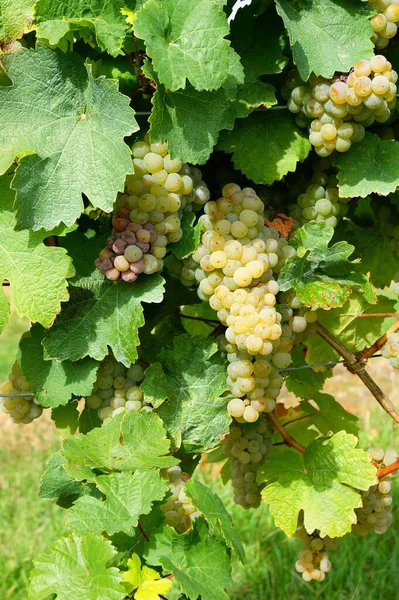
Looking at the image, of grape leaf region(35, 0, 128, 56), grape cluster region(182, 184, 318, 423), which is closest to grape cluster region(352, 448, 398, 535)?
grape cluster region(182, 184, 318, 423)

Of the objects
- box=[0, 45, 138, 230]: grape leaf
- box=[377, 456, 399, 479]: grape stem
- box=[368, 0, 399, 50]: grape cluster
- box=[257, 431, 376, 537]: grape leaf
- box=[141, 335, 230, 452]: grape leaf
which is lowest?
box=[377, 456, 399, 479]: grape stem

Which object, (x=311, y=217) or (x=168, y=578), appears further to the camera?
(x=311, y=217)

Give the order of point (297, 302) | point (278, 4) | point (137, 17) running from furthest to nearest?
point (297, 302), point (278, 4), point (137, 17)

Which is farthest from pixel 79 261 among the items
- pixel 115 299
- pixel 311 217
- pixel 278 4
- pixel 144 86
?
pixel 278 4

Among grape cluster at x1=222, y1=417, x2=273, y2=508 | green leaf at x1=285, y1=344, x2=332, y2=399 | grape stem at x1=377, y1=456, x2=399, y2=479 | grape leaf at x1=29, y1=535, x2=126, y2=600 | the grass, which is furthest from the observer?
the grass

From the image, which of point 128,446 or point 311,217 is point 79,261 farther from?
point 311,217

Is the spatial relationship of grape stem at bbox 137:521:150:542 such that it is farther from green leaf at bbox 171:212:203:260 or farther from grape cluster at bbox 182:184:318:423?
green leaf at bbox 171:212:203:260

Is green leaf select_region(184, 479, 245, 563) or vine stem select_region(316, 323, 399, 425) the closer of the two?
green leaf select_region(184, 479, 245, 563)
